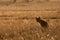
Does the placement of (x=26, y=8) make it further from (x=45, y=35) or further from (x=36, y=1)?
(x=45, y=35)

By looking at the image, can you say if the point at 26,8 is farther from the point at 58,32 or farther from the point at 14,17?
the point at 58,32

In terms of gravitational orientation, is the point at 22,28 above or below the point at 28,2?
below

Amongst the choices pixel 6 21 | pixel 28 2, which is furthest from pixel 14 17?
pixel 28 2

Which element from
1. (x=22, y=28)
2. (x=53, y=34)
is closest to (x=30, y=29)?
(x=22, y=28)

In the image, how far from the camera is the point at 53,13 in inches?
57.4

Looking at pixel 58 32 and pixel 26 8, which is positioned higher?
pixel 26 8

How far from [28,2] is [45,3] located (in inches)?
5.1

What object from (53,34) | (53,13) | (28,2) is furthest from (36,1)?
(53,34)

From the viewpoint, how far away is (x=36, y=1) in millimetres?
1555

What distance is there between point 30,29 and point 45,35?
114mm

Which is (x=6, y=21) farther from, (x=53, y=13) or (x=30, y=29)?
(x=53, y=13)

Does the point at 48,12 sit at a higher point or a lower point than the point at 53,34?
higher

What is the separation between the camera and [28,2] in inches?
61.3

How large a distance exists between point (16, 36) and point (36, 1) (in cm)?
31
